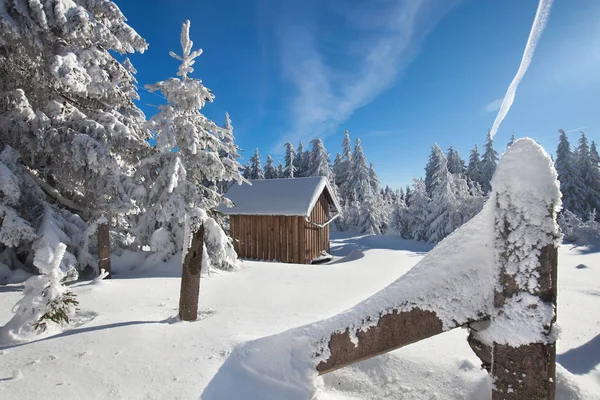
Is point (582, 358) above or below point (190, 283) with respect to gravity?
below

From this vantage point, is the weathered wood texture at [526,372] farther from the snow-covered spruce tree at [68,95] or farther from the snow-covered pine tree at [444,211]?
the snow-covered pine tree at [444,211]

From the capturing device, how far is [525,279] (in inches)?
45.5

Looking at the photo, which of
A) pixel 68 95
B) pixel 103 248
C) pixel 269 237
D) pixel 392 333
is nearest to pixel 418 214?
pixel 269 237

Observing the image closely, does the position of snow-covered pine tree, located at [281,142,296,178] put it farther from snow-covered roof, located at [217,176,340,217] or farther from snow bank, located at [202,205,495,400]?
snow bank, located at [202,205,495,400]

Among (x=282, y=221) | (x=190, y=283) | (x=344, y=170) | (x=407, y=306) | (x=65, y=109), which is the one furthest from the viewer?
(x=344, y=170)

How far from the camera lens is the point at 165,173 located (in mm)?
9578

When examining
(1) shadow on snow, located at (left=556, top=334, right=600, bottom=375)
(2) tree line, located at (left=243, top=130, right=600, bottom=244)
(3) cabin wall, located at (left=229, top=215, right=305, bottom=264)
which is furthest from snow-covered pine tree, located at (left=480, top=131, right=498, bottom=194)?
(1) shadow on snow, located at (left=556, top=334, right=600, bottom=375)

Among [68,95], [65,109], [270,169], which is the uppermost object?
[270,169]

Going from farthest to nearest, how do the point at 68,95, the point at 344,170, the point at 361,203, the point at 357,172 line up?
the point at 344,170 → the point at 357,172 → the point at 361,203 → the point at 68,95

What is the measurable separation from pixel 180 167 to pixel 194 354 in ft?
24.9

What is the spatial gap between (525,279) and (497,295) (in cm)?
14

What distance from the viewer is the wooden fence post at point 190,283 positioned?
4.27 metres

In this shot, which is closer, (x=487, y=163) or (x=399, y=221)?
(x=399, y=221)

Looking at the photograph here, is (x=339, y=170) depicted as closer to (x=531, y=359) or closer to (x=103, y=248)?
(x=103, y=248)
